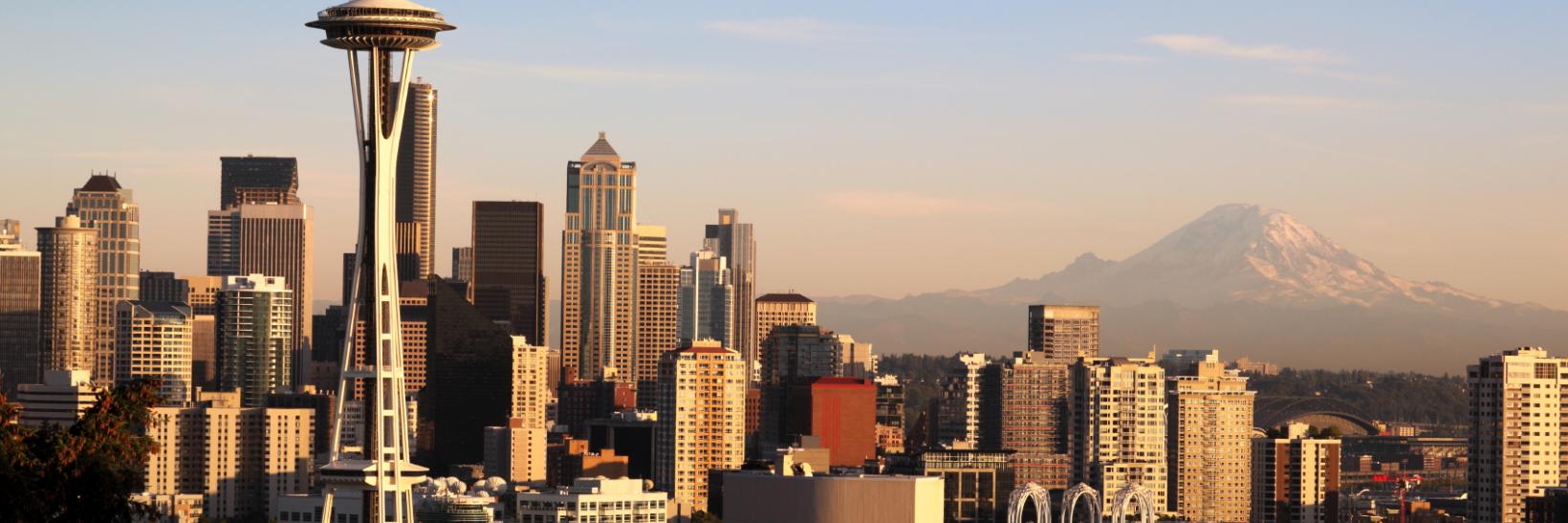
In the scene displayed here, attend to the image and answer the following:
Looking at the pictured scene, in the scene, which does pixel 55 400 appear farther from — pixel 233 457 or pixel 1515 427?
pixel 1515 427

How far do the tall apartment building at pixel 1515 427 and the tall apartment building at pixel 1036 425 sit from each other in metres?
29.3

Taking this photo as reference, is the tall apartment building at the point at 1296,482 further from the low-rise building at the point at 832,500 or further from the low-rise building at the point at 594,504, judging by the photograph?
the low-rise building at the point at 832,500

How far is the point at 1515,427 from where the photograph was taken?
154 m

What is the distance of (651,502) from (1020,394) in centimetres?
6290

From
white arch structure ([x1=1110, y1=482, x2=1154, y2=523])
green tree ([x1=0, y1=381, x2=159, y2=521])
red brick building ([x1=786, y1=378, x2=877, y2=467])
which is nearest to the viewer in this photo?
green tree ([x1=0, y1=381, x2=159, y2=521])

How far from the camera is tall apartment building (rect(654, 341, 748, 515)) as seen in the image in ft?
575

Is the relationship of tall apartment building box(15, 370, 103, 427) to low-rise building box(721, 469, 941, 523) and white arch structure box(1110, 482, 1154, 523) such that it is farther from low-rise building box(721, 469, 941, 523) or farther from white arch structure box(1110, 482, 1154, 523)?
white arch structure box(1110, 482, 1154, 523)

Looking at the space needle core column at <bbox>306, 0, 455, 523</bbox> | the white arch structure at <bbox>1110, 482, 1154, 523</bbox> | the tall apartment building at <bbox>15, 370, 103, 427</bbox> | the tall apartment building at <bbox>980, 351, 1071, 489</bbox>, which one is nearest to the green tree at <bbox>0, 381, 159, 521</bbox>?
the space needle core column at <bbox>306, 0, 455, 523</bbox>

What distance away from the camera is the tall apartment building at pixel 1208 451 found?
7092 inches

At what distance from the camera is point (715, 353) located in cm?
18788

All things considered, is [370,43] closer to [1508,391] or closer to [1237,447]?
[1508,391]

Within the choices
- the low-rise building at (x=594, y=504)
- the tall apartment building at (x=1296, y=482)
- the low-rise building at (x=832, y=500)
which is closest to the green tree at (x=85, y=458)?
the low-rise building at (x=832, y=500)

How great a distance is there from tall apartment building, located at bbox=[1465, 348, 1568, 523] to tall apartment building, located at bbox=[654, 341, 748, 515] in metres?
→ 46.2

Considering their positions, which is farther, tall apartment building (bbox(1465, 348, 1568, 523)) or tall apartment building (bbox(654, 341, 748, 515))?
tall apartment building (bbox(654, 341, 748, 515))
